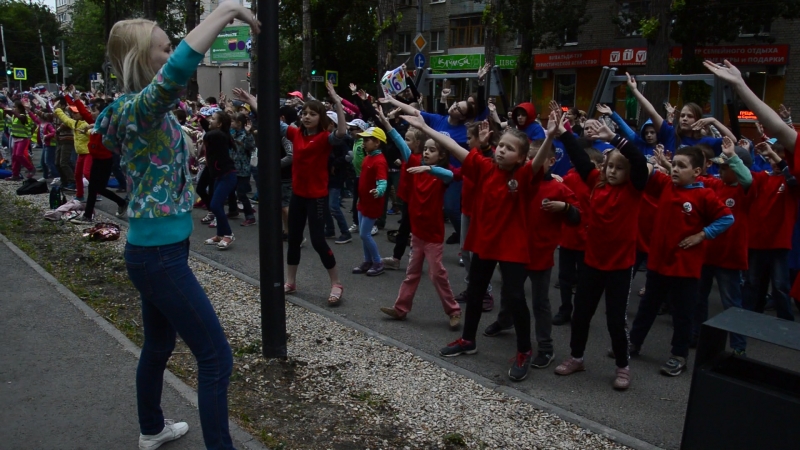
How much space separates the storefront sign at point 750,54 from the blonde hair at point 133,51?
28.1 meters

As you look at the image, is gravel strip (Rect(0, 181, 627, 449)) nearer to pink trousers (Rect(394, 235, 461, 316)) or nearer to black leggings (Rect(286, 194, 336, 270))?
pink trousers (Rect(394, 235, 461, 316))

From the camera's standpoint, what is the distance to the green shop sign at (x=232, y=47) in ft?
178

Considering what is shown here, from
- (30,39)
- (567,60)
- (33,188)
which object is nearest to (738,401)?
(33,188)

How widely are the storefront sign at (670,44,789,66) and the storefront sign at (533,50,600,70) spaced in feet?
18.1

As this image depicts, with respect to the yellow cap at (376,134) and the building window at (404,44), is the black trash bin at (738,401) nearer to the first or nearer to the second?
the yellow cap at (376,134)

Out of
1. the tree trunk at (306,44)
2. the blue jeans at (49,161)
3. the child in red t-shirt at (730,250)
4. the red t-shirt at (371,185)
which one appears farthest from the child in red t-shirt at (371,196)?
the tree trunk at (306,44)

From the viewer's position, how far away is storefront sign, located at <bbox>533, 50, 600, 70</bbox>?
114 feet

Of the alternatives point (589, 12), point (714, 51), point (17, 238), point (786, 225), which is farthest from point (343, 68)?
point (786, 225)

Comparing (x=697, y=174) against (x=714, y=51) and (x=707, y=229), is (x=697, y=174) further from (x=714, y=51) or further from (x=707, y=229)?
(x=714, y=51)

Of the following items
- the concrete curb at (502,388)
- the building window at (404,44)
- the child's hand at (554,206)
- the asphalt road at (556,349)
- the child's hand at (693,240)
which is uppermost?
the building window at (404,44)

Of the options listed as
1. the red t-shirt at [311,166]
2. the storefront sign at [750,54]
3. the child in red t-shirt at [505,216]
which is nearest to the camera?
the child in red t-shirt at [505,216]

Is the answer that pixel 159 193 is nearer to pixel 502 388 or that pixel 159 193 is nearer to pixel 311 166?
pixel 502 388

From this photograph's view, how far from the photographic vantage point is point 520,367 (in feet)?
16.4

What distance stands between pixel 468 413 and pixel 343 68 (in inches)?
1687
